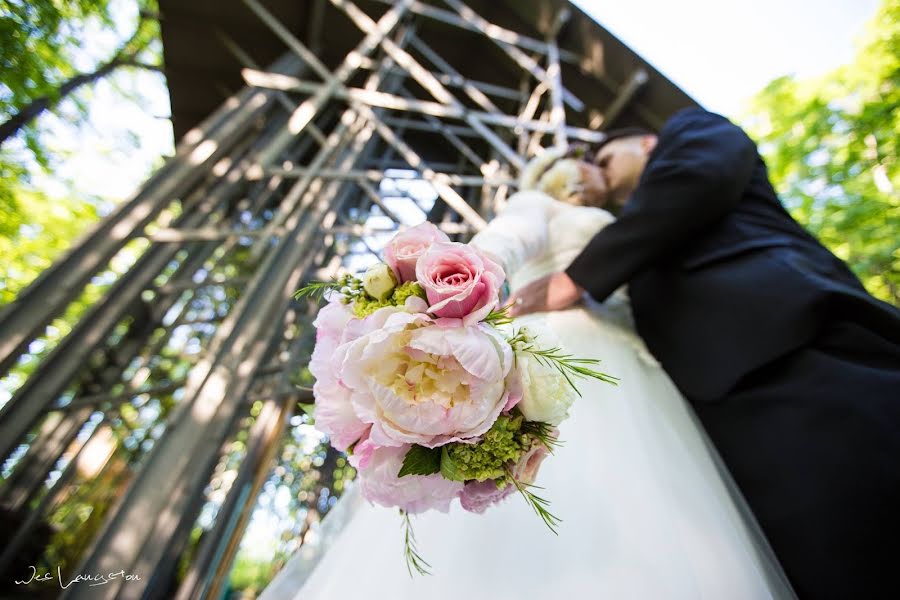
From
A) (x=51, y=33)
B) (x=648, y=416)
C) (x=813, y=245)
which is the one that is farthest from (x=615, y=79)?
(x=51, y=33)

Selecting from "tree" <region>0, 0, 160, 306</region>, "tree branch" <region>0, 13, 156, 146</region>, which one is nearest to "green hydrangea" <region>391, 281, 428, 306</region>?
"tree" <region>0, 0, 160, 306</region>

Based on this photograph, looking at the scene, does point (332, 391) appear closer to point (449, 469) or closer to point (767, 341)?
point (449, 469)

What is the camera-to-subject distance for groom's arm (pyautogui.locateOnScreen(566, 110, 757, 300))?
48.7 inches

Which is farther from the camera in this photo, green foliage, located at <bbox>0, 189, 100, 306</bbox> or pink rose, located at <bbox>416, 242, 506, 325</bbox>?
green foliage, located at <bbox>0, 189, 100, 306</bbox>

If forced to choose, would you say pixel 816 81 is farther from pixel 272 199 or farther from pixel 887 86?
pixel 272 199

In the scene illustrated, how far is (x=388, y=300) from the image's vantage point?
70 centimetres

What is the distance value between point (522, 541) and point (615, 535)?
174 millimetres

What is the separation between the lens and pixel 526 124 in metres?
3.67

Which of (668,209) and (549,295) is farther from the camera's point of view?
(549,295)

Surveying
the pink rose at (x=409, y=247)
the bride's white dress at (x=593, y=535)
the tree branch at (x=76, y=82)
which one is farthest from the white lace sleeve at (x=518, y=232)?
the tree branch at (x=76, y=82)

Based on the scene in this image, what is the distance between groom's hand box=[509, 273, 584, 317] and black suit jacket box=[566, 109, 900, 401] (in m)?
0.07

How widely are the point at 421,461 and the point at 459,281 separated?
272 millimetres

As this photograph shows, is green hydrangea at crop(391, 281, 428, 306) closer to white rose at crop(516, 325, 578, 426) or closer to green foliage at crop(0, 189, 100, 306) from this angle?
white rose at crop(516, 325, 578, 426)

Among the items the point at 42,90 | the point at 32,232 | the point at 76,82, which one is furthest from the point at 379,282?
the point at 32,232
